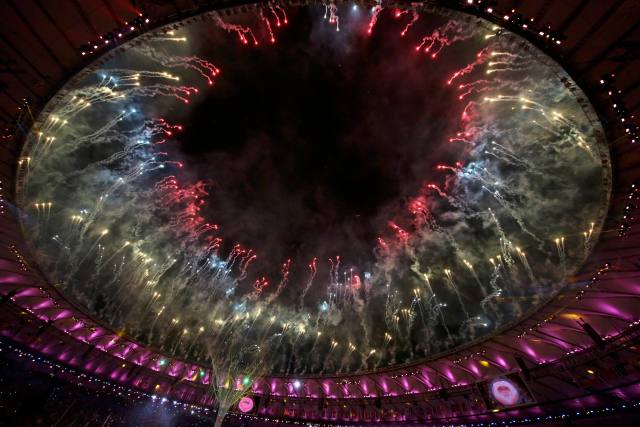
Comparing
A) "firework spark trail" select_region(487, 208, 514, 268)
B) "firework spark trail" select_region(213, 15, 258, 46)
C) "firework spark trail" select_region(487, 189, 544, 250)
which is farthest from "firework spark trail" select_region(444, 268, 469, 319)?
"firework spark trail" select_region(213, 15, 258, 46)

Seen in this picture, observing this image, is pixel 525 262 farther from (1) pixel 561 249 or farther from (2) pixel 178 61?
(2) pixel 178 61

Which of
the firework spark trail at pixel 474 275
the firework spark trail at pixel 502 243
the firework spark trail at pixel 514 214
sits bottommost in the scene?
the firework spark trail at pixel 474 275

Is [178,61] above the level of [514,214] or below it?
above

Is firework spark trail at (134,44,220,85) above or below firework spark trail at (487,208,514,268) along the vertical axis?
above

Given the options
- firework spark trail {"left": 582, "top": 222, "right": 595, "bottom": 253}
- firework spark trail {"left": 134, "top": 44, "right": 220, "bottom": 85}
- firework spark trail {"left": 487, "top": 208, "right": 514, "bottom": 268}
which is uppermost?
firework spark trail {"left": 134, "top": 44, "right": 220, "bottom": 85}

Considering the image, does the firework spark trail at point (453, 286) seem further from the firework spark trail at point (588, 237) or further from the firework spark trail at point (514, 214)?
the firework spark trail at point (588, 237)

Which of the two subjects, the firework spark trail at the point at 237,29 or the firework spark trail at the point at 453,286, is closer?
the firework spark trail at the point at 237,29

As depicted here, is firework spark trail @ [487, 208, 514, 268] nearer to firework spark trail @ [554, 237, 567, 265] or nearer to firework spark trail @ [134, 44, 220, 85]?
firework spark trail @ [554, 237, 567, 265]

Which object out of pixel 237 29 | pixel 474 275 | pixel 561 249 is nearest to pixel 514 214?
pixel 561 249

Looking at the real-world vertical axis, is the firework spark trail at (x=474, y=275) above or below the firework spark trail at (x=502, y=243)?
below

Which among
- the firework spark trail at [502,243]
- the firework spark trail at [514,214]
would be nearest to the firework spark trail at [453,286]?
the firework spark trail at [502,243]

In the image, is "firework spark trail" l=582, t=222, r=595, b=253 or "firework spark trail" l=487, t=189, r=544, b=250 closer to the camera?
"firework spark trail" l=582, t=222, r=595, b=253
